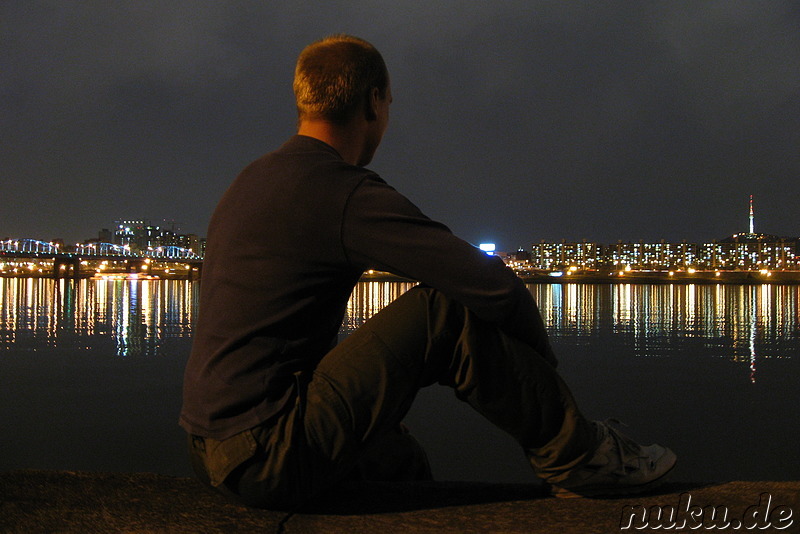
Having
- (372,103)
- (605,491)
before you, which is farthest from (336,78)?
(605,491)

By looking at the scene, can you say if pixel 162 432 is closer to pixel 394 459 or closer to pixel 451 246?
pixel 394 459

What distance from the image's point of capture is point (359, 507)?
1.73m

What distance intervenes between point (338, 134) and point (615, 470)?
1.07 meters

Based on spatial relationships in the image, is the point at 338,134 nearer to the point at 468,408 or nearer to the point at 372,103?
the point at 372,103

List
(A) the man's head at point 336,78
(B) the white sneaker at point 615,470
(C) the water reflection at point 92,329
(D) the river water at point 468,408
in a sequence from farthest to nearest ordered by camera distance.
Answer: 1. (C) the water reflection at point 92,329
2. (D) the river water at point 468,408
3. (B) the white sneaker at point 615,470
4. (A) the man's head at point 336,78

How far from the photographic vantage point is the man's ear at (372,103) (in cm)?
160

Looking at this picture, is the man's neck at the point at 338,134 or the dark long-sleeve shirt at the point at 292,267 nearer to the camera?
the dark long-sleeve shirt at the point at 292,267

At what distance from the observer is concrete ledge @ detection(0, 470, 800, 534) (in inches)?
63.2

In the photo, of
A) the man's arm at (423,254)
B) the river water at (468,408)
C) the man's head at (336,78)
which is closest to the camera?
the man's arm at (423,254)

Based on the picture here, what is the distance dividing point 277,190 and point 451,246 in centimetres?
39

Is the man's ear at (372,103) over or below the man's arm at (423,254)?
over

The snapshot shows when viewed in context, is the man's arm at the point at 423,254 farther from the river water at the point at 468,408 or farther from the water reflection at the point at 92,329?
the water reflection at the point at 92,329

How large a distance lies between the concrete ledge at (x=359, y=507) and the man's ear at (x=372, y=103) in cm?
99

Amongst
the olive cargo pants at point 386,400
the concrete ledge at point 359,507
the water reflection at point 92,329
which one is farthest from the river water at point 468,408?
the olive cargo pants at point 386,400
